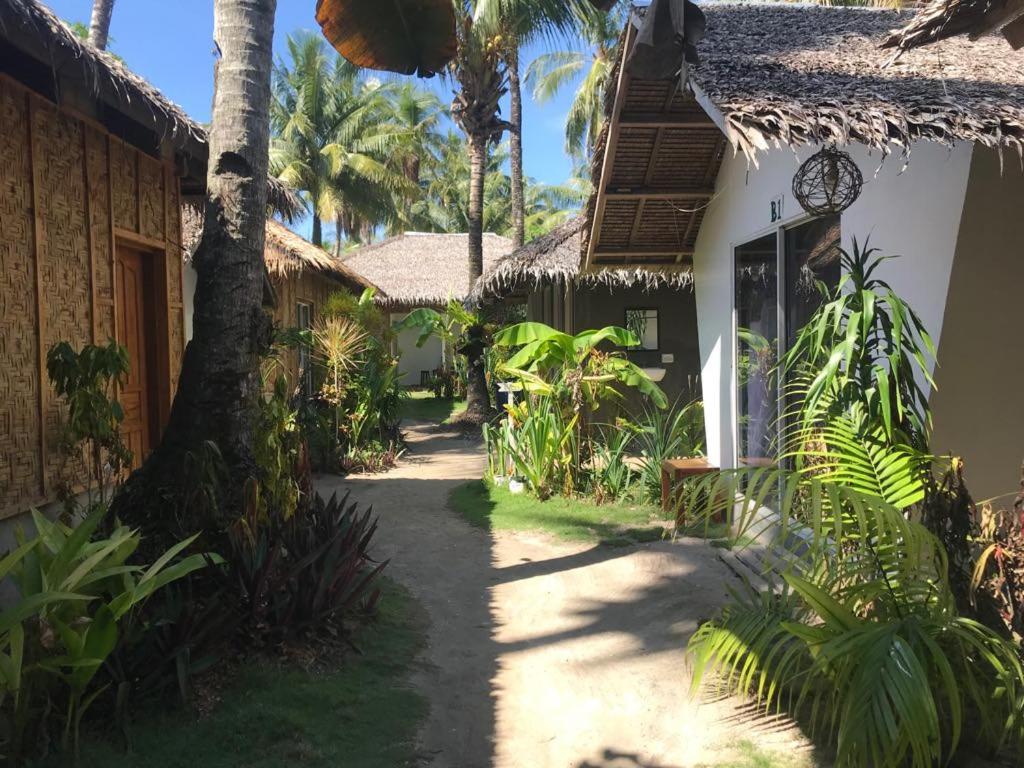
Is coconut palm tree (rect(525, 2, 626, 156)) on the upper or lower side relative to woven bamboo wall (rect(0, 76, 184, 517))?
upper

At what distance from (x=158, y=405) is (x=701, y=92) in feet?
17.3

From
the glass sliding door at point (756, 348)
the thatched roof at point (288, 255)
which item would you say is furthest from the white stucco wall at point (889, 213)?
the thatched roof at point (288, 255)

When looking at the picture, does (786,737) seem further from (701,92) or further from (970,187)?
Result: (701,92)

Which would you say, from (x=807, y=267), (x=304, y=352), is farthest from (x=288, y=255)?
(x=807, y=267)

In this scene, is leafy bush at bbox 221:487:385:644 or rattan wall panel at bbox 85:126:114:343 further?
rattan wall panel at bbox 85:126:114:343

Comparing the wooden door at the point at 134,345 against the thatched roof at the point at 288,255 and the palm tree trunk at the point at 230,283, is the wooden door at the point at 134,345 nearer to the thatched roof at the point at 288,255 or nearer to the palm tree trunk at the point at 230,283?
the palm tree trunk at the point at 230,283

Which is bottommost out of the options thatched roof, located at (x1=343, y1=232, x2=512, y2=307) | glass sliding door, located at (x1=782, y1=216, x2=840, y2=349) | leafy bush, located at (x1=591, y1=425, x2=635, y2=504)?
leafy bush, located at (x1=591, y1=425, x2=635, y2=504)

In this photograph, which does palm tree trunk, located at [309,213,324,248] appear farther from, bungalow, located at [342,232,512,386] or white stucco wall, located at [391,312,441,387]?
white stucco wall, located at [391,312,441,387]

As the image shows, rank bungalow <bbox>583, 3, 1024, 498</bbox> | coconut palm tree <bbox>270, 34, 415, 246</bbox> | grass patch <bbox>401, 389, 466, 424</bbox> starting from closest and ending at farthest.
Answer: bungalow <bbox>583, 3, 1024, 498</bbox> → grass patch <bbox>401, 389, 466, 424</bbox> → coconut palm tree <bbox>270, 34, 415, 246</bbox>

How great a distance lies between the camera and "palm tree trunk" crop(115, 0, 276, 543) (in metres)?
4.00

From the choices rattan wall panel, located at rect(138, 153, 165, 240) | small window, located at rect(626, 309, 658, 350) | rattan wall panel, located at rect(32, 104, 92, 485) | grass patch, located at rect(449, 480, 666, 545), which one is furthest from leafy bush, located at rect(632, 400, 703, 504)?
rattan wall panel, located at rect(32, 104, 92, 485)

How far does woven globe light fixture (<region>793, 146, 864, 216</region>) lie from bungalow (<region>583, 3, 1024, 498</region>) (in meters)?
0.02

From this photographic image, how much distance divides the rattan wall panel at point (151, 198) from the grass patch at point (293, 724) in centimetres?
435

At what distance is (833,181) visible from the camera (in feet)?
15.5
